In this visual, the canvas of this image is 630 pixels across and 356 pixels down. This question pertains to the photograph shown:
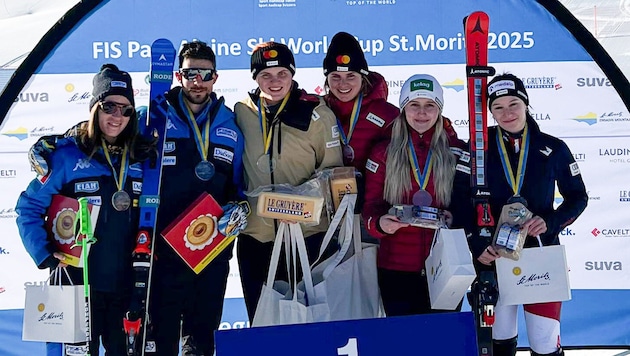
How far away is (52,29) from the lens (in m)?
4.55

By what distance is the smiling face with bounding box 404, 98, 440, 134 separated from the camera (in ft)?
11.5

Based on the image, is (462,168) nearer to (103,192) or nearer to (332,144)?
(332,144)

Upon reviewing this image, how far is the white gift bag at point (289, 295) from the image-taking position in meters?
3.34

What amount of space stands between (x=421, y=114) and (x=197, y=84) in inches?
41.9

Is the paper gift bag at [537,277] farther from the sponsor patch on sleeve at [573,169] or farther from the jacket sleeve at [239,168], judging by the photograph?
the jacket sleeve at [239,168]

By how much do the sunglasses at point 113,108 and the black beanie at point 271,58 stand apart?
2.06ft

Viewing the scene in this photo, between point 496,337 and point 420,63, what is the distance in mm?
2086

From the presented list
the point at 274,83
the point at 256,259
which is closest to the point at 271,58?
the point at 274,83

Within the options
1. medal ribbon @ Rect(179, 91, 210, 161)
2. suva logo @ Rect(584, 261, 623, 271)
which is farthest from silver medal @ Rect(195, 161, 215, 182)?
suva logo @ Rect(584, 261, 623, 271)

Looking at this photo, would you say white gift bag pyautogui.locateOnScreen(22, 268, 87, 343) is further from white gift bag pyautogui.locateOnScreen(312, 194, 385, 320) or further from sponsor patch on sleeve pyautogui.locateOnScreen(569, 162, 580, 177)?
sponsor patch on sleeve pyautogui.locateOnScreen(569, 162, 580, 177)

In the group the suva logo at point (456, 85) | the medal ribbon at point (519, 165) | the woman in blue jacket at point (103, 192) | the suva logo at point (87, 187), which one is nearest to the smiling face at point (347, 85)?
the medal ribbon at point (519, 165)

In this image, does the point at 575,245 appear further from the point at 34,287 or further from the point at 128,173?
the point at 34,287

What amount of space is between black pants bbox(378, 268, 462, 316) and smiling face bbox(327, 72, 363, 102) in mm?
872

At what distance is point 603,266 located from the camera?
516 centimetres
